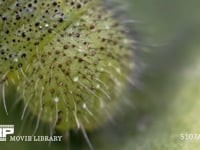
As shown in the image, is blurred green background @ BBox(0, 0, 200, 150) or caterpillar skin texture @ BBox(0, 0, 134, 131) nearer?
caterpillar skin texture @ BBox(0, 0, 134, 131)

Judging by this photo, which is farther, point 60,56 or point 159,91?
point 159,91

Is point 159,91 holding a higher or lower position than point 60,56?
higher

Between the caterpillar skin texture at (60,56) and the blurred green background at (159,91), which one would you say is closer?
the caterpillar skin texture at (60,56)

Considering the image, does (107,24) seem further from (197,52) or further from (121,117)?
(197,52)
